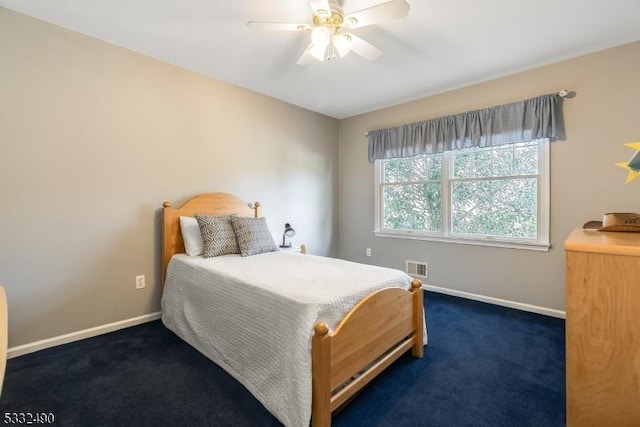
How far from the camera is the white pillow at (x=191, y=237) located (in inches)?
107

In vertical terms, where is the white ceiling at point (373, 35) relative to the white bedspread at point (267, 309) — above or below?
above

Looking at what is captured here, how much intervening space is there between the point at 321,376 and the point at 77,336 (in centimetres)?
218

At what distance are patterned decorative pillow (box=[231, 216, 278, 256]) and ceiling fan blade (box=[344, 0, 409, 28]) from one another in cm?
188

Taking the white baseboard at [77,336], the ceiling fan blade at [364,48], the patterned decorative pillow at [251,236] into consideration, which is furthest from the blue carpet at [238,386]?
the ceiling fan blade at [364,48]

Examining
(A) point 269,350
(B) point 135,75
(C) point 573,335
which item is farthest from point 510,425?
(B) point 135,75

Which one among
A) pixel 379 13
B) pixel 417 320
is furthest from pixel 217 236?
pixel 379 13

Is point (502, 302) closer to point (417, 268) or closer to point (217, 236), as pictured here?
point (417, 268)

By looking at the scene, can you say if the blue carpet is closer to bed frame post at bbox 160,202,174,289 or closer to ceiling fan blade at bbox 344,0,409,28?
bed frame post at bbox 160,202,174,289

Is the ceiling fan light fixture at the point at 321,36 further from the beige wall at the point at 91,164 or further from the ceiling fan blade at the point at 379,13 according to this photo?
the beige wall at the point at 91,164

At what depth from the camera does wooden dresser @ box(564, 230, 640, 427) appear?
0.72 m

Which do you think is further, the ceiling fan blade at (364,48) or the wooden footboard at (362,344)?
the ceiling fan blade at (364,48)

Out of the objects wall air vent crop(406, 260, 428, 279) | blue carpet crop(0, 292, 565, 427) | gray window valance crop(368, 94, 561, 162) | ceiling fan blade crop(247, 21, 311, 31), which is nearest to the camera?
blue carpet crop(0, 292, 565, 427)

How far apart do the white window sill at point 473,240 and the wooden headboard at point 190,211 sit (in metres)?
1.90

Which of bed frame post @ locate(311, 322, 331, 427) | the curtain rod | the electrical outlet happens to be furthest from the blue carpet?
the curtain rod
